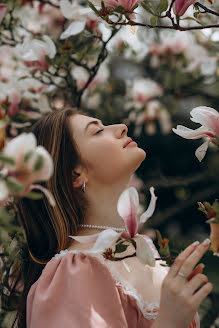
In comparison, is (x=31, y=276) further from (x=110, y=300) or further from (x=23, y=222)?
(x=110, y=300)

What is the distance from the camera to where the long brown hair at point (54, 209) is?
108cm

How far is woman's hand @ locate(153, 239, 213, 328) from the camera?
0.80m

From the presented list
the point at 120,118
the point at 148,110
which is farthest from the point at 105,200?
the point at 148,110

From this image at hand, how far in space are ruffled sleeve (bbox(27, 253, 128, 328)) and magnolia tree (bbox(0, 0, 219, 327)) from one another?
11 cm

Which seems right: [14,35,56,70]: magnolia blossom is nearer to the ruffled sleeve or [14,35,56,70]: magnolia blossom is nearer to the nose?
→ the nose

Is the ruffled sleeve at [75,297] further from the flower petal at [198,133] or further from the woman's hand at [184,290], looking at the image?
the flower petal at [198,133]

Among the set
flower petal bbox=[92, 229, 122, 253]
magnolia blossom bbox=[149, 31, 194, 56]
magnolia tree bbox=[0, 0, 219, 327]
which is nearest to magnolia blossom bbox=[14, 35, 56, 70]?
magnolia tree bbox=[0, 0, 219, 327]

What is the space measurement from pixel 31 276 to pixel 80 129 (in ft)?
1.14

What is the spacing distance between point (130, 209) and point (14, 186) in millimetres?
283

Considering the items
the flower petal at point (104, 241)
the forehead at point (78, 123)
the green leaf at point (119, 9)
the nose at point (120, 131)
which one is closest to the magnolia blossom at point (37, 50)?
the forehead at point (78, 123)

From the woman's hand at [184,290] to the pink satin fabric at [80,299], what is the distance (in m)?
0.11

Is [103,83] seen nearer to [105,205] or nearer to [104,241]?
[105,205]

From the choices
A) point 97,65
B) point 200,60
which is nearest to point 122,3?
point 97,65

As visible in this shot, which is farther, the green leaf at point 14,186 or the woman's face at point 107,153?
the woman's face at point 107,153
